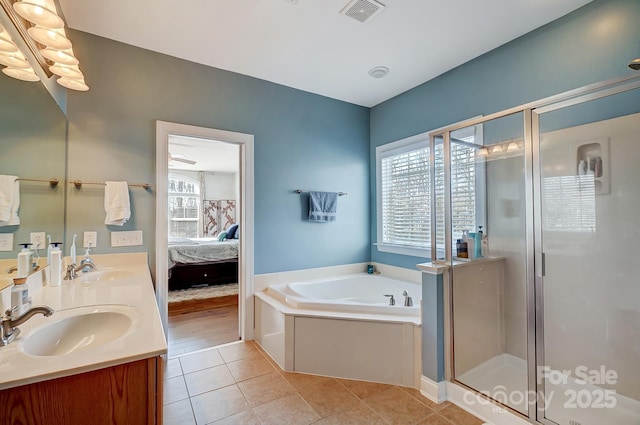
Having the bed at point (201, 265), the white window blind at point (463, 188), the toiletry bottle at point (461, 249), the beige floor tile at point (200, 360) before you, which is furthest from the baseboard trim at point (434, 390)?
the bed at point (201, 265)

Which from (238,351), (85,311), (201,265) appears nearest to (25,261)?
(85,311)

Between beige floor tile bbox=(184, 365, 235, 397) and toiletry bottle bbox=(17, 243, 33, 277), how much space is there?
4.24 ft

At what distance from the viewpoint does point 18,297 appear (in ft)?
3.81

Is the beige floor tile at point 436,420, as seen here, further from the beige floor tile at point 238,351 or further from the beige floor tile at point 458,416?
the beige floor tile at point 238,351

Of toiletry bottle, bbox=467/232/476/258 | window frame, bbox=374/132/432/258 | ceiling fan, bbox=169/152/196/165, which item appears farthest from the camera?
ceiling fan, bbox=169/152/196/165

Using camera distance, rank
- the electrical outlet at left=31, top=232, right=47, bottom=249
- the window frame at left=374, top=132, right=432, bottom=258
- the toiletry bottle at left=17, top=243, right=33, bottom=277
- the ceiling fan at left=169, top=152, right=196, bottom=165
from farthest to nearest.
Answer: the ceiling fan at left=169, top=152, right=196, bottom=165 < the window frame at left=374, top=132, right=432, bottom=258 < the electrical outlet at left=31, top=232, right=47, bottom=249 < the toiletry bottle at left=17, top=243, right=33, bottom=277

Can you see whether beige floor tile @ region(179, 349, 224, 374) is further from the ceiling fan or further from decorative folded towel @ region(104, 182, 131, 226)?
the ceiling fan

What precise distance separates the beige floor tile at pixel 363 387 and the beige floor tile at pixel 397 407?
38 millimetres

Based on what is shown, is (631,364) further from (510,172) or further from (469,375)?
(510,172)

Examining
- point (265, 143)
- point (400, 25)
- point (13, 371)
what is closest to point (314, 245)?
point (265, 143)

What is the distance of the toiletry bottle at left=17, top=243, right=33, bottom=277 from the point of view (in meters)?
1.36

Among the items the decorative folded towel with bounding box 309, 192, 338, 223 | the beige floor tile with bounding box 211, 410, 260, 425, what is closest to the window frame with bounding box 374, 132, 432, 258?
the decorative folded towel with bounding box 309, 192, 338, 223

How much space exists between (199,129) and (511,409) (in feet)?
10.2

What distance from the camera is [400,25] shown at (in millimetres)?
2188
